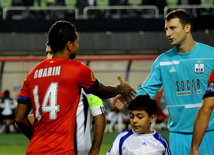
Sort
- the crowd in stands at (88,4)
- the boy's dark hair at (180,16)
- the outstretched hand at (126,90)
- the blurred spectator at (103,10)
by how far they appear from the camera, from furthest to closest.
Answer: the blurred spectator at (103,10)
the crowd in stands at (88,4)
the boy's dark hair at (180,16)
the outstretched hand at (126,90)

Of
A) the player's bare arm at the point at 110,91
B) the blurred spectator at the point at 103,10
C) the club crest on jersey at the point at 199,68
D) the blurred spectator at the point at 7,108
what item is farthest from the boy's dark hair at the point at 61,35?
the blurred spectator at the point at 103,10

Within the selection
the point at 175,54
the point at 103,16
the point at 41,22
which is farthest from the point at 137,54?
the point at 175,54

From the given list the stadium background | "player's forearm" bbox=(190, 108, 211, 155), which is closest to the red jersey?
"player's forearm" bbox=(190, 108, 211, 155)

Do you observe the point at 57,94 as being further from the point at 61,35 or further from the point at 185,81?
the point at 185,81

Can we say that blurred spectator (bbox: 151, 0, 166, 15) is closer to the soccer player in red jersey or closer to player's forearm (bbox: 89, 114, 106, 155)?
player's forearm (bbox: 89, 114, 106, 155)

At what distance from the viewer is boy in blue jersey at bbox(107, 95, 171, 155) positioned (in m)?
4.29

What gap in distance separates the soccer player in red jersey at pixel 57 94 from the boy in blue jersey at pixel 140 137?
1.86ft

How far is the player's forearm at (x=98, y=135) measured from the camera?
4.11 metres

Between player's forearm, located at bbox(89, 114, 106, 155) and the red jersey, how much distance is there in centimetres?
35

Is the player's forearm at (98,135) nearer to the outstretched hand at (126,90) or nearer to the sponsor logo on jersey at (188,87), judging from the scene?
the outstretched hand at (126,90)

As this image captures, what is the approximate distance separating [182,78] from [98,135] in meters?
1.10

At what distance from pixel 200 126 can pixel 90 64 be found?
15.2m

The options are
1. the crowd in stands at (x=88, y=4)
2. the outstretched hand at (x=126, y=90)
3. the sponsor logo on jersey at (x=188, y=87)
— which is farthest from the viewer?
the crowd in stands at (x=88, y=4)

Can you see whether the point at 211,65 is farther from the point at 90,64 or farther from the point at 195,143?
the point at 90,64
